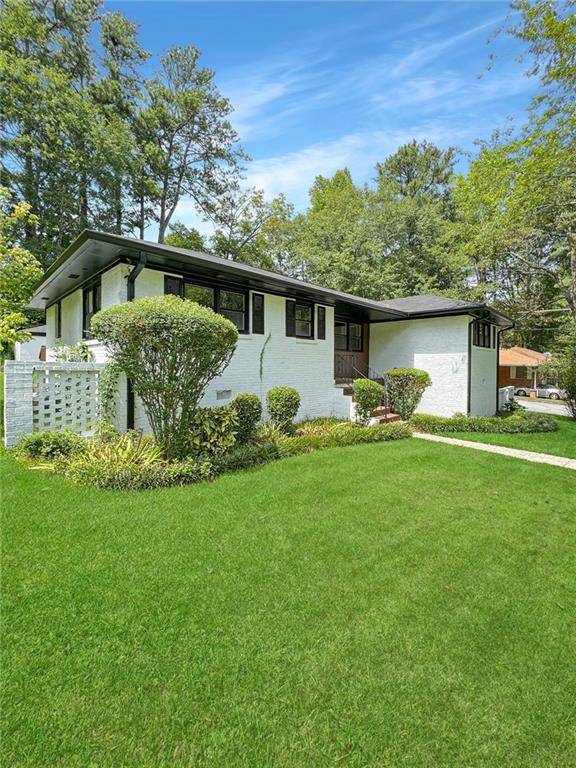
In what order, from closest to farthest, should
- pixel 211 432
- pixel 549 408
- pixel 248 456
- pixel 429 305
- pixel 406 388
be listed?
pixel 211 432 → pixel 248 456 → pixel 406 388 → pixel 429 305 → pixel 549 408

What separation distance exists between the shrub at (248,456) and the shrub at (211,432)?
23 cm

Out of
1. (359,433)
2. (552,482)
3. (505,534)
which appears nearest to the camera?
(505,534)

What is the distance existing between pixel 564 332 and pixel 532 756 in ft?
56.6

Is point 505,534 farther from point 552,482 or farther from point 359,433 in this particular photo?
point 359,433

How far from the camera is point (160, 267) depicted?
7434mm

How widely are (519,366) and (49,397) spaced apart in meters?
31.2

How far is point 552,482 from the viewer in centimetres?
611

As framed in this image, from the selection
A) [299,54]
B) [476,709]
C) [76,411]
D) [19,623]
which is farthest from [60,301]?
[476,709]

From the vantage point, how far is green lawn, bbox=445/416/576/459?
8.52 meters

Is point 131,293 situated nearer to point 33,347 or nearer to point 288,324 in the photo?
point 288,324

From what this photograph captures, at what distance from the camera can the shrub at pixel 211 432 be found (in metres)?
6.11

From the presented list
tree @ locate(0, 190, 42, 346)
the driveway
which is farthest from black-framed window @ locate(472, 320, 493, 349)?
tree @ locate(0, 190, 42, 346)

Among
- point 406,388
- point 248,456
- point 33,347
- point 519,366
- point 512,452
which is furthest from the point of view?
point 519,366

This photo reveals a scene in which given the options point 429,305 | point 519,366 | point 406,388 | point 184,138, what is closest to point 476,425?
point 406,388
